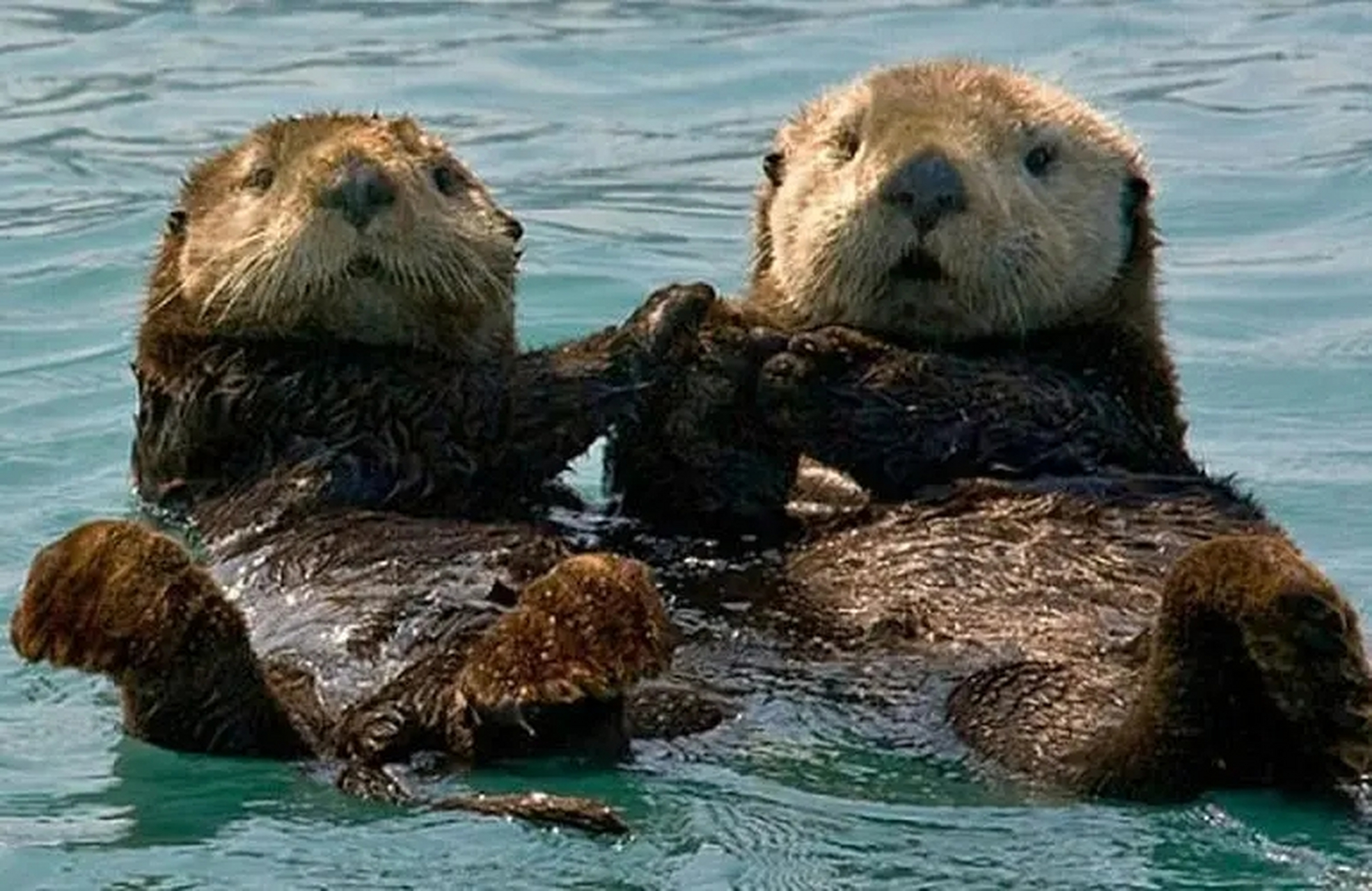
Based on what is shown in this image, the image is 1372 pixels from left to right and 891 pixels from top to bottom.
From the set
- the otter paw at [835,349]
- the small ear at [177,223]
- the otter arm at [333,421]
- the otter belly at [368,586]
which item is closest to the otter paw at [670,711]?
the otter belly at [368,586]

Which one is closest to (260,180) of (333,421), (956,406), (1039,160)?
(333,421)

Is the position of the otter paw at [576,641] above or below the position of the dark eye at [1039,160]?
below

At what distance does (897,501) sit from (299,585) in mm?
1263

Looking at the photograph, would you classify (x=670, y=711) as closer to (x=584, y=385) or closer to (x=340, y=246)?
(x=584, y=385)

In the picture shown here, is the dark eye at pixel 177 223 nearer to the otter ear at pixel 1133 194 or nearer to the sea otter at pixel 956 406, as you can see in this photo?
the sea otter at pixel 956 406

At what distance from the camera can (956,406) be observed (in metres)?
7.00

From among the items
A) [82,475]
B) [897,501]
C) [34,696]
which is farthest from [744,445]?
[82,475]

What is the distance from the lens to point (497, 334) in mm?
7344

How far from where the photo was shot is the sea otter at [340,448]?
5.64 m

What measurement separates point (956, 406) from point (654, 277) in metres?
3.85

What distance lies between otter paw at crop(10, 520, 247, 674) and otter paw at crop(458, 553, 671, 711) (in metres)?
0.47

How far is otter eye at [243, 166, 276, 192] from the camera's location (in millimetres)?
7125

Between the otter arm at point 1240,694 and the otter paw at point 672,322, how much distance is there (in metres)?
1.68

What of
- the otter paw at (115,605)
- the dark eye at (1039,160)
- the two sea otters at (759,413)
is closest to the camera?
the otter paw at (115,605)
